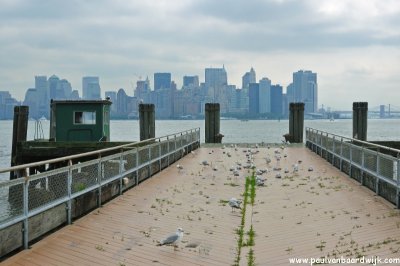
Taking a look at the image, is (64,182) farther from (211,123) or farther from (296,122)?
(296,122)

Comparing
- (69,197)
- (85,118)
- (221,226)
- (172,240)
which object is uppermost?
(85,118)

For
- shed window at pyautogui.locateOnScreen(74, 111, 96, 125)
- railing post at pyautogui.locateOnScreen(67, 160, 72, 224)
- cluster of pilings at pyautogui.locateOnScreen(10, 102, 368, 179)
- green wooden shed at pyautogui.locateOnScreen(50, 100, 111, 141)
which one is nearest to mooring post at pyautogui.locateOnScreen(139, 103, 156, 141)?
cluster of pilings at pyautogui.locateOnScreen(10, 102, 368, 179)

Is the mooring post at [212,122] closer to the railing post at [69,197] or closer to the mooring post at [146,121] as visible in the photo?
the mooring post at [146,121]

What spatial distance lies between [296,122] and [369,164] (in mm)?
25345

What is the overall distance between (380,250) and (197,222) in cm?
402

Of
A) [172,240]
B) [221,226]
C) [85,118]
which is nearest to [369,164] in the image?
[221,226]

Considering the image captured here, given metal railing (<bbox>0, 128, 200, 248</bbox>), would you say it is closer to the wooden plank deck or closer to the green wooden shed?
the wooden plank deck

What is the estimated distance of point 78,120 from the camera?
30.9m

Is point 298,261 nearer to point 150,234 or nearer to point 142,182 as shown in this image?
point 150,234

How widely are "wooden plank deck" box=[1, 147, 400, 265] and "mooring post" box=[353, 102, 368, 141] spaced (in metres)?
18.3

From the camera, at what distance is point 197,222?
1140 cm

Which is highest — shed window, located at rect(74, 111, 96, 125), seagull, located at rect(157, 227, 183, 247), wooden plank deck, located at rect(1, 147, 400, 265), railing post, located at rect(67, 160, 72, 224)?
shed window, located at rect(74, 111, 96, 125)

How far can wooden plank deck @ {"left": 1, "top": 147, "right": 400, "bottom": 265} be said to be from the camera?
341 inches

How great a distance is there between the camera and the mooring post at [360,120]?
114ft
